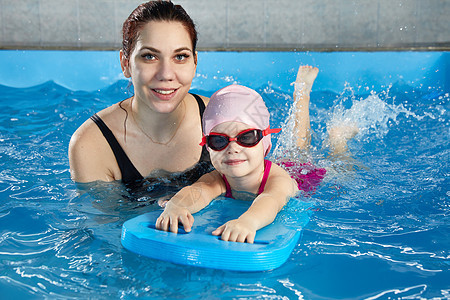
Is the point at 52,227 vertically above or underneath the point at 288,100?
underneath

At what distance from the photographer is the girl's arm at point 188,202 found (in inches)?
79.7

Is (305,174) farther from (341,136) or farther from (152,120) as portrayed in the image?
(152,120)

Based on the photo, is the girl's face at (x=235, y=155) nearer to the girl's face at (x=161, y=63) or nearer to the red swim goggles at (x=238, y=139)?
the red swim goggles at (x=238, y=139)

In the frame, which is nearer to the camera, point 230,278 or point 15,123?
point 230,278

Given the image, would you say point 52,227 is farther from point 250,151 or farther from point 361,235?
point 361,235

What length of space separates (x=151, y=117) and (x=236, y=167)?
2.14ft

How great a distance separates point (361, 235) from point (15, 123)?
153 inches

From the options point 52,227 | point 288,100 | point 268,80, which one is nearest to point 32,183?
point 52,227

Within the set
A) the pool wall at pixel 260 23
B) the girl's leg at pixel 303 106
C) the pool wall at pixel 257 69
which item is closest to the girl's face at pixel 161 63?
the girl's leg at pixel 303 106

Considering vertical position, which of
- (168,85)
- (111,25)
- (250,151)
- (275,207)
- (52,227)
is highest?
(111,25)

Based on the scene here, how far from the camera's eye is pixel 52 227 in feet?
7.55

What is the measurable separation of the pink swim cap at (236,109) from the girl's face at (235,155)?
0.03 metres

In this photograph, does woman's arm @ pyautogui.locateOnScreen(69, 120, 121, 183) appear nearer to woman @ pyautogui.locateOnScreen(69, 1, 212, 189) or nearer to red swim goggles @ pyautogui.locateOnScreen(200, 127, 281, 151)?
woman @ pyautogui.locateOnScreen(69, 1, 212, 189)

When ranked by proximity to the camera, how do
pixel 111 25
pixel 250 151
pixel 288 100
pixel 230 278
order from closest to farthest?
1. pixel 230 278
2. pixel 250 151
3. pixel 288 100
4. pixel 111 25
